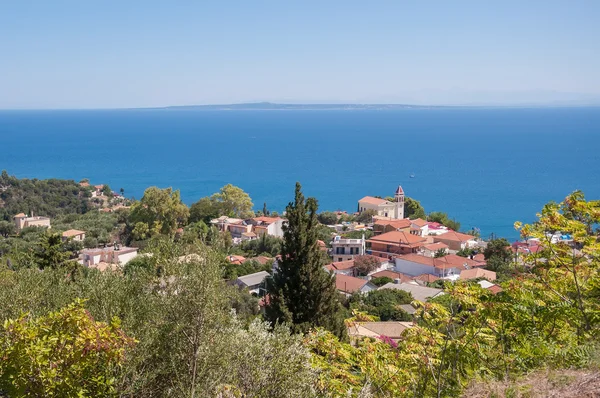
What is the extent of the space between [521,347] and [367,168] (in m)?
107

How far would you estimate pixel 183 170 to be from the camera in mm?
109375

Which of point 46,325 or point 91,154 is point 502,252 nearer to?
point 46,325

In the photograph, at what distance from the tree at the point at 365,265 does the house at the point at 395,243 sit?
4774 mm

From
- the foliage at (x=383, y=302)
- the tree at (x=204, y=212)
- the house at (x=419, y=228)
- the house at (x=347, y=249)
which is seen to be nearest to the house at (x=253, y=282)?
the foliage at (x=383, y=302)

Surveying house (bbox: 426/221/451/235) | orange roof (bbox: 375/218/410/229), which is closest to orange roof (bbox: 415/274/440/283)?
orange roof (bbox: 375/218/410/229)

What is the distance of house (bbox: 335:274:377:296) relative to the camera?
29.0 meters

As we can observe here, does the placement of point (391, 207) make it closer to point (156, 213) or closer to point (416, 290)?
point (156, 213)

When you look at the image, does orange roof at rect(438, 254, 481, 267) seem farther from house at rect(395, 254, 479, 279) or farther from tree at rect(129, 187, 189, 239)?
tree at rect(129, 187, 189, 239)

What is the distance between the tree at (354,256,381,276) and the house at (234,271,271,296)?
7.27m

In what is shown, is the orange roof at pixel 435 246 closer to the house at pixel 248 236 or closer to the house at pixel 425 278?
the house at pixel 425 278

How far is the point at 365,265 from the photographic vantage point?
1351 inches

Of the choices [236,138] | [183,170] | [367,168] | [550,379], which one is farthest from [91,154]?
[550,379]

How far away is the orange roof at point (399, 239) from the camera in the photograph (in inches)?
1591

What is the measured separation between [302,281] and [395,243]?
91.1 feet
